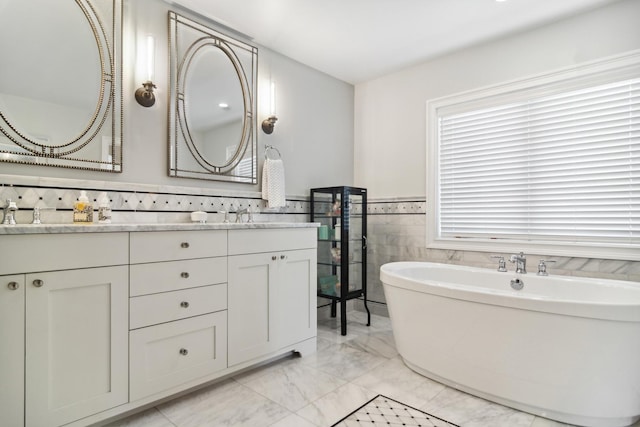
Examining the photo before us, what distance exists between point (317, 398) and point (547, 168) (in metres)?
2.37

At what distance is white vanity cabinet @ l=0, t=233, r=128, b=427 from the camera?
144 centimetres

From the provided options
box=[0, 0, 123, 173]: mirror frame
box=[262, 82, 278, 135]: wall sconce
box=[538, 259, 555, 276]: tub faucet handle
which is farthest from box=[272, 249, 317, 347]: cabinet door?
box=[538, 259, 555, 276]: tub faucet handle

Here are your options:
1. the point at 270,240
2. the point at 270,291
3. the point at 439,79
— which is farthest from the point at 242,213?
the point at 439,79

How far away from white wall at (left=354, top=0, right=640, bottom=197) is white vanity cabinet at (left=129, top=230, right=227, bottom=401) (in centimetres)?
208

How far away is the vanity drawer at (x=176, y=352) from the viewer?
69.0 inches

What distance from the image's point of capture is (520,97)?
9.47ft

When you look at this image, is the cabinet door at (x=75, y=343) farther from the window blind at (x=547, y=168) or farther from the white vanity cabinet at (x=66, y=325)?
the window blind at (x=547, y=168)

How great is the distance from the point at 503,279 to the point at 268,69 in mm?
2548

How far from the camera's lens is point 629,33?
2420mm

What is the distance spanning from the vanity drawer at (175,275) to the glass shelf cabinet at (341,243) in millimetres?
1313

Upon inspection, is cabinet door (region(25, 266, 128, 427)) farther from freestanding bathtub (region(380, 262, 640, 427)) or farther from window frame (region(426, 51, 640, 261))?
window frame (region(426, 51, 640, 261))

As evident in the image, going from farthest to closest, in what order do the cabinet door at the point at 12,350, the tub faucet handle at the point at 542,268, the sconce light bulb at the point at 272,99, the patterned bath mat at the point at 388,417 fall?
the sconce light bulb at the point at 272,99 < the tub faucet handle at the point at 542,268 < the patterned bath mat at the point at 388,417 < the cabinet door at the point at 12,350

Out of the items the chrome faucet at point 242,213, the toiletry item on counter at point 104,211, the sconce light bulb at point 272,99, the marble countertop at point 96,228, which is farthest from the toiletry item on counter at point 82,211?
the sconce light bulb at point 272,99

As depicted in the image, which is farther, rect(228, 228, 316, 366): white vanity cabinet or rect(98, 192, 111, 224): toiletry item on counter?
rect(228, 228, 316, 366): white vanity cabinet
